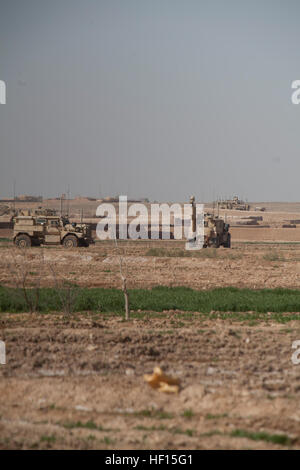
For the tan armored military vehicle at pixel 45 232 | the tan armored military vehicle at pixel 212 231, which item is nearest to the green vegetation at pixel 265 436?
the tan armored military vehicle at pixel 45 232

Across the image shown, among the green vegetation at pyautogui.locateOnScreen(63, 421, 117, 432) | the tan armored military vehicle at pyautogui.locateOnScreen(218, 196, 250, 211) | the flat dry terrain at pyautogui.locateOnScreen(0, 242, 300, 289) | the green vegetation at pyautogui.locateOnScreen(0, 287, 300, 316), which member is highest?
the tan armored military vehicle at pyautogui.locateOnScreen(218, 196, 250, 211)

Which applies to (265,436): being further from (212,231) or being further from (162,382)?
(212,231)

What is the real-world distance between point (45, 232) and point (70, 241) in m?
1.51

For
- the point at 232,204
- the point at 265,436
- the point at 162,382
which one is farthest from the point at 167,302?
the point at 232,204

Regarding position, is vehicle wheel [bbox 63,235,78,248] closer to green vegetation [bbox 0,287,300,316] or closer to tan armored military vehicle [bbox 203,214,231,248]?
tan armored military vehicle [bbox 203,214,231,248]

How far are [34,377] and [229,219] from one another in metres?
66.6

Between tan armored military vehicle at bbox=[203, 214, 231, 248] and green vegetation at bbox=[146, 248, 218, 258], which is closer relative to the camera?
green vegetation at bbox=[146, 248, 218, 258]

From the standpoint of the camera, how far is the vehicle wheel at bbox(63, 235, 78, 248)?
37.8 m

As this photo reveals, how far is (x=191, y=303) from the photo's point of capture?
60.0ft

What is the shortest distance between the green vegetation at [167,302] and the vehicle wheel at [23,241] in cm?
1740

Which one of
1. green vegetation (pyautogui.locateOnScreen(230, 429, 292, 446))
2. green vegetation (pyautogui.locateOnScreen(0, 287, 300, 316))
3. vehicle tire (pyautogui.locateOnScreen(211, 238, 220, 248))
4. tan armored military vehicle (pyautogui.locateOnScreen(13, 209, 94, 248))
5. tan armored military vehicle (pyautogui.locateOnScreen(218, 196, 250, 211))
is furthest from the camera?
tan armored military vehicle (pyautogui.locateOnScreen(218, 196, 250, 211))

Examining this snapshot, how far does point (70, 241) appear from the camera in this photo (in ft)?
124

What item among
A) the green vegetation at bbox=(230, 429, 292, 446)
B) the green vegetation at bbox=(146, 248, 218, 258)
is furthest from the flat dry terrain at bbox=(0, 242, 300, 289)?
the green vegetation at bbox=(230, 429, 292, 446)
